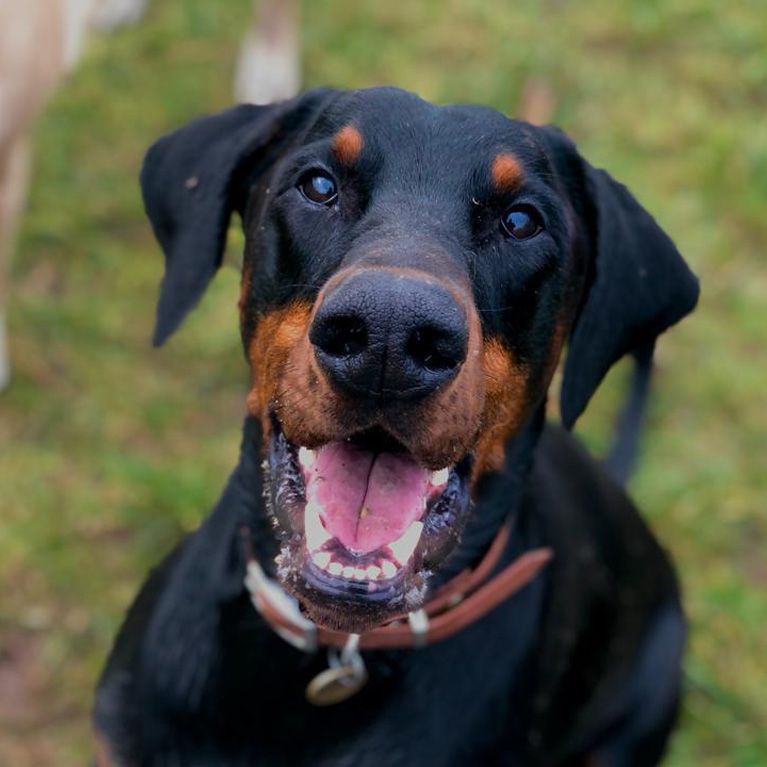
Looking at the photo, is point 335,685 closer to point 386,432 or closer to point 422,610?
point 422,610

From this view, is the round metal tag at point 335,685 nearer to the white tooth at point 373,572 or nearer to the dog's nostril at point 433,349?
the white tooth at point 373,572

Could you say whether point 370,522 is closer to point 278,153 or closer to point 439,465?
point 439,465

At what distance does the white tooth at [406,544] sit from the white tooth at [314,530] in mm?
125

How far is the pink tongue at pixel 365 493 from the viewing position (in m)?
2.34

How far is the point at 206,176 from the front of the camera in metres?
2.74

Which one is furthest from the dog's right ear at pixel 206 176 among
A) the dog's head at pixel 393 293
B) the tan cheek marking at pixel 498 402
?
the tan cheek marking at pixel 498 402

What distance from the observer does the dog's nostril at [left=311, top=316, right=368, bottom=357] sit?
2.05 m

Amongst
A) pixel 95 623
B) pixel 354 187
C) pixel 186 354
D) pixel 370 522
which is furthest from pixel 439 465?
pixel 186 354

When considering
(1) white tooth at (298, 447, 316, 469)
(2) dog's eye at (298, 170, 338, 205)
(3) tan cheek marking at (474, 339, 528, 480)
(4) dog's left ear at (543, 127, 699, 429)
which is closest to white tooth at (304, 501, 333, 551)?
(1) white tooth at (298, 447, 316, 469)

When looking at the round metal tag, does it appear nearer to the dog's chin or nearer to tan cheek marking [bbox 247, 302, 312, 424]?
the dog's chin

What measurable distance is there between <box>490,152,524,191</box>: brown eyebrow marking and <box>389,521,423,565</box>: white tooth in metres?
0.71

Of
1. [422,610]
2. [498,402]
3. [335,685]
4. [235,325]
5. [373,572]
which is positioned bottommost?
[235,325]

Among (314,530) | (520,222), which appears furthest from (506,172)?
(314,530)

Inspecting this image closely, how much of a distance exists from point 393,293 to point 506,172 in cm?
60
